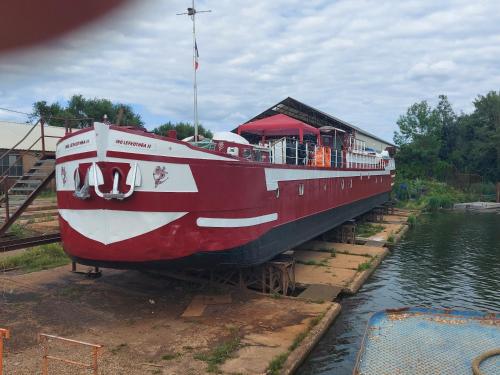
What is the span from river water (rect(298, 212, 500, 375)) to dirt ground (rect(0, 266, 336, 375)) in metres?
0.81

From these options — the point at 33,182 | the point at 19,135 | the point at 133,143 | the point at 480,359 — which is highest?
the point at 19,135

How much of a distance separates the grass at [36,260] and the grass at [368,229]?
1633 centimetres

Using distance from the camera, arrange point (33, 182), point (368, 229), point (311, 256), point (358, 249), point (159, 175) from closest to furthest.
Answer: point (159, 175) < point (33, 182) < point (311, 256) < point (358, 249) < point (368, 229)

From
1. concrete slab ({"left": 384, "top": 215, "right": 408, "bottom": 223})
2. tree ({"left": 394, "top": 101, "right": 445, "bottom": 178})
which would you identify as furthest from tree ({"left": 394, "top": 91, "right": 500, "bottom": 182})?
concrete slab ({"left": 384, "top": 215, "right": 408, "bottom": 223})

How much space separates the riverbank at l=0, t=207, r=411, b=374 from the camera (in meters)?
8.05

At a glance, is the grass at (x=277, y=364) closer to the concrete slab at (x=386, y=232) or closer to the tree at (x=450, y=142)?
the concrete slab at (x=386, y=232)

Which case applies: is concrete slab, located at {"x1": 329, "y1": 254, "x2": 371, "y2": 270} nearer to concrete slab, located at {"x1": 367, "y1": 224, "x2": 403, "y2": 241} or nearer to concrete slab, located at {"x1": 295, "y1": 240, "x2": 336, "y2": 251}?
concrete slab, located at {"x1": 295, "y1": 240, "x2": 336, "y2": 251}

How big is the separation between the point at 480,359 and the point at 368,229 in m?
20.9

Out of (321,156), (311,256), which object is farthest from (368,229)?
(321,156)

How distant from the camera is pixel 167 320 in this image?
10.2 m

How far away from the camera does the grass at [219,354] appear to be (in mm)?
7901

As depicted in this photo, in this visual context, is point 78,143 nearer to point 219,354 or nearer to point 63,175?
point 63,175

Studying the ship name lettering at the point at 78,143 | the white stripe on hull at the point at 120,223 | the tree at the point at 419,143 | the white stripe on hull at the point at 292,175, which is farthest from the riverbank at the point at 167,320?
the tree at the point at 419,143

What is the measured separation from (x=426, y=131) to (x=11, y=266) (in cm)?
5893
